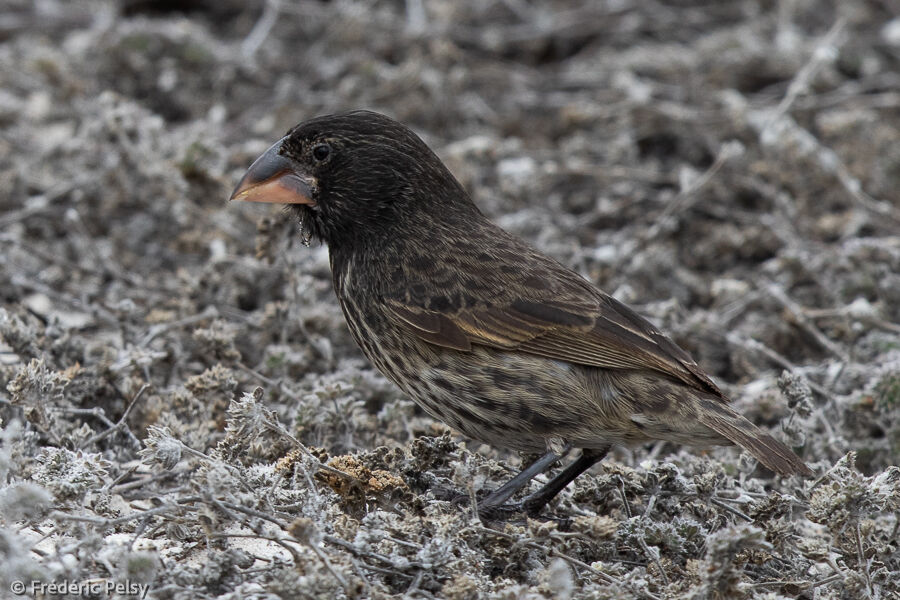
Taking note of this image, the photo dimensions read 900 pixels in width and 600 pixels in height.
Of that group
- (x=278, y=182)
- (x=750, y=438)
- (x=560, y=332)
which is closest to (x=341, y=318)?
(x=278, y=182)

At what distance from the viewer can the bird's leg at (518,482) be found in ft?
12.9

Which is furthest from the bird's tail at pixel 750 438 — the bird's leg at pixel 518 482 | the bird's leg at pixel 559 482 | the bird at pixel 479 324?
the bird's leg at pixel 518 482

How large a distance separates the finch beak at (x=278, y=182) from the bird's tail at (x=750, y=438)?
1668 millimetres

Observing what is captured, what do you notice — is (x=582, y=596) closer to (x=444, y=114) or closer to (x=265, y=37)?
(x=444, y=114)

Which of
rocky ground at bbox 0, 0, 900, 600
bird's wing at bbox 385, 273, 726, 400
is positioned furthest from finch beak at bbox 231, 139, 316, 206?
bird's wing at bbox 385, 273, 726, 400

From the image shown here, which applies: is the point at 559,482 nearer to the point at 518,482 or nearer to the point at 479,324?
the point at 518,482

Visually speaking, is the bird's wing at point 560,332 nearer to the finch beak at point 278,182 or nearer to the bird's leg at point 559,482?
the bird's leg at point 559,482

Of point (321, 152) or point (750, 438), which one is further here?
point (321, 152)

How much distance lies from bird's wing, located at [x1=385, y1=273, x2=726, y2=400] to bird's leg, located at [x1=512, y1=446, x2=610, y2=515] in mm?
355

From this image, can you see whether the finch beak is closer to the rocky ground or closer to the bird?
the bird

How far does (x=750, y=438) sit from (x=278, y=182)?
1959 millimetres

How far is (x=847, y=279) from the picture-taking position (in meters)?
5.83

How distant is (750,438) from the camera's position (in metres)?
3.69

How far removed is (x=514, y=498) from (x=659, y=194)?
10.0ft
